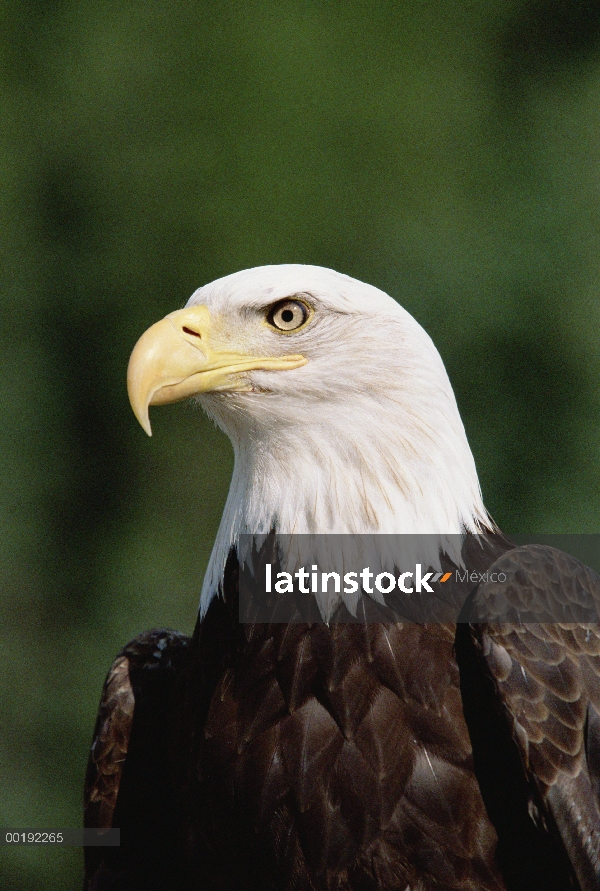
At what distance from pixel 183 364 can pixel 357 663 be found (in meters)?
0.69

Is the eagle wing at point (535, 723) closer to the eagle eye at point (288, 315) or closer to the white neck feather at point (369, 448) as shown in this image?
the white neck feather at point (369, 448)

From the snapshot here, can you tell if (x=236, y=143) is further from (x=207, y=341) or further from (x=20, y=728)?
(x=207, y=341)

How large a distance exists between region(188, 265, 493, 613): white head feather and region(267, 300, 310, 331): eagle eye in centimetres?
2

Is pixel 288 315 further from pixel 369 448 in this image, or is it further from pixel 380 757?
pixel 380 757

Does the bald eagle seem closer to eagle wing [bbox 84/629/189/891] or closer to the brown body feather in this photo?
the brown body feather

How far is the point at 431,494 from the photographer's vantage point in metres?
2.24

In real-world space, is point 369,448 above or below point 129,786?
above

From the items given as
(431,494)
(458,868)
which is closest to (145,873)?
(458,868)

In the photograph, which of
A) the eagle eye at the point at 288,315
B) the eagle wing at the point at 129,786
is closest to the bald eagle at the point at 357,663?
the eagle eye at the point at 288,315

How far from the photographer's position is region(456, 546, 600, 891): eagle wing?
6.59 feet

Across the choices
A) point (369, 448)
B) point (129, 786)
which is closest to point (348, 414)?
point (369, 448)

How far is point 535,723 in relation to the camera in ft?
6.62

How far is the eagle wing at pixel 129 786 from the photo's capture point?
8.48ft

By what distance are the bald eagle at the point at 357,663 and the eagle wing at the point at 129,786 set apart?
165mm
